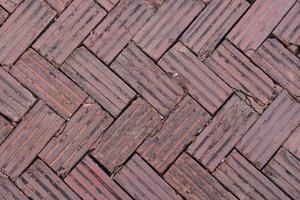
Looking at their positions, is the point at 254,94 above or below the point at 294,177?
above

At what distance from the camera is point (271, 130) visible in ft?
9.04

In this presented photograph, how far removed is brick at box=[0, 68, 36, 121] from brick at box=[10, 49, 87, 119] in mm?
42

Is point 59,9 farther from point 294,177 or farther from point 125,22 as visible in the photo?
point 294,177

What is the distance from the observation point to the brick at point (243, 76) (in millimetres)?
2771

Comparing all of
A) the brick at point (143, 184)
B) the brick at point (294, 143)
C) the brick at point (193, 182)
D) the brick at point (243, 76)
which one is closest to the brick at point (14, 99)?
the brick at point (143, 184)

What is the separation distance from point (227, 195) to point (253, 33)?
38.7 inches

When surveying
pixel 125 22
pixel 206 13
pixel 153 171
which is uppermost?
pixel 206 13

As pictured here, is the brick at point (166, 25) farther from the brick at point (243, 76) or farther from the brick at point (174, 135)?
the brick at point (174, 135)

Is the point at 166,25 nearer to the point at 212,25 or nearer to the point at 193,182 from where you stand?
the point at 212,25

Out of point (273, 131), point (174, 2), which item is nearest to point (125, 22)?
point (174, 2)

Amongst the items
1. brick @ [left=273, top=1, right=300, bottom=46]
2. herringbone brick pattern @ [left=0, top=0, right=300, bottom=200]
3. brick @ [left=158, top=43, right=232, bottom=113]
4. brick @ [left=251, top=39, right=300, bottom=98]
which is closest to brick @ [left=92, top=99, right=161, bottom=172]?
herringbone brick pattern @ [left=0, top=0, right=300, bottom=200]

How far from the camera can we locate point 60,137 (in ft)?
9.02

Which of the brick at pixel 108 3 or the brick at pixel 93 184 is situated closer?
the brick at pixel 93 184

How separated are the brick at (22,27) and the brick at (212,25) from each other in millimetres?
857
